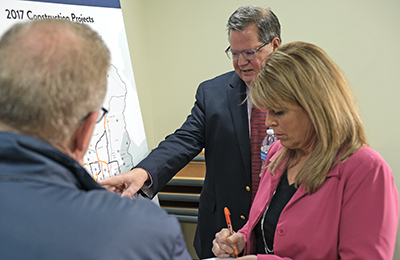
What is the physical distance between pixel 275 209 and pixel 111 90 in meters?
1.09

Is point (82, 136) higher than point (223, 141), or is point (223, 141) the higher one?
point (82, 136)

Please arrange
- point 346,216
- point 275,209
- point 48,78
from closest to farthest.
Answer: point 48,78 < point 346,216 < point 275,209

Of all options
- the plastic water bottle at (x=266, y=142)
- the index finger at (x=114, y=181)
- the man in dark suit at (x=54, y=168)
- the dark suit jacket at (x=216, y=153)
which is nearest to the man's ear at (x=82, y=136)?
the man in dark suit at (x=54, y=168)

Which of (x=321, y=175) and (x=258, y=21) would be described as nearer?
(x=321, y=175)

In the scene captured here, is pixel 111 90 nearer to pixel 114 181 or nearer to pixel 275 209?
pixel 114 181

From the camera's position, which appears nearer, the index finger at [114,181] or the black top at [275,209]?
the black top at [275,209]

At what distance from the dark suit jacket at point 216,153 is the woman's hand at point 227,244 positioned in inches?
14.4

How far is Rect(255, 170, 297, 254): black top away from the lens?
1175 mm

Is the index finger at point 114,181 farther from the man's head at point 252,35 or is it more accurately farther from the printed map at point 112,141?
the man's head at point 252,35

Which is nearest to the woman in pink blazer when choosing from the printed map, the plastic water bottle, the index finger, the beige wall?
the plastic water bottle

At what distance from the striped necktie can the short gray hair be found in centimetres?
35

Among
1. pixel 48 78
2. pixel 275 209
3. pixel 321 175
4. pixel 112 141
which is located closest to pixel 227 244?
pixel 275 209

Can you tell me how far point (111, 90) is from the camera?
6.05 ft

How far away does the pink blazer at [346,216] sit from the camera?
3.12ft
